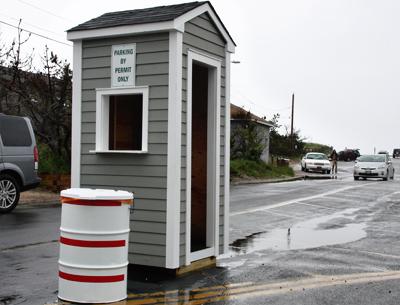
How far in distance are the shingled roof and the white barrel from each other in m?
2.64

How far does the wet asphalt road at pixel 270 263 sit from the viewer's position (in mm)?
6602

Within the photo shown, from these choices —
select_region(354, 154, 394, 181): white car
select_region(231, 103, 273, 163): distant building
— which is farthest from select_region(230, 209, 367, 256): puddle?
select_region(231, 103, 273, 163): distant building

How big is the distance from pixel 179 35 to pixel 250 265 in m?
3.29

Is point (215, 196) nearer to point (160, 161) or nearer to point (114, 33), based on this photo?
point (160, 161)

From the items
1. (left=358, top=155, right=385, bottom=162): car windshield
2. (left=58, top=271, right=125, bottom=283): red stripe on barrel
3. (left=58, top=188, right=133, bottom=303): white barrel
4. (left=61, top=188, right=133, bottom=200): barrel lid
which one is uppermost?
(left=358, top=155, right=385, bottom=162): car windshield

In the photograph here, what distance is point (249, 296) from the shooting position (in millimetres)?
6602

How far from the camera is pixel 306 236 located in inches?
457

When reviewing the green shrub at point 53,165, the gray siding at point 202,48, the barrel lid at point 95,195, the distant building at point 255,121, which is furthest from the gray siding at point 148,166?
the distant building at point 255,121

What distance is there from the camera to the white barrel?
5.91m

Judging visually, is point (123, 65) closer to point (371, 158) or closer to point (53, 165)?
point (53, 165)

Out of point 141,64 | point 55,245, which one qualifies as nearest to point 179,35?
point 141,64

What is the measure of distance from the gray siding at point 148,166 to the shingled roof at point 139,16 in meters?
0.21

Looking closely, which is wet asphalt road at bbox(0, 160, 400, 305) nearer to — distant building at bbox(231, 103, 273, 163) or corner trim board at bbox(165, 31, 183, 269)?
corner trim board at bbox(165, 31, 183, 269)

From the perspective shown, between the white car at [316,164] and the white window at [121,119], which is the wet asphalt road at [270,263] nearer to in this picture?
the white window at [121,119]
